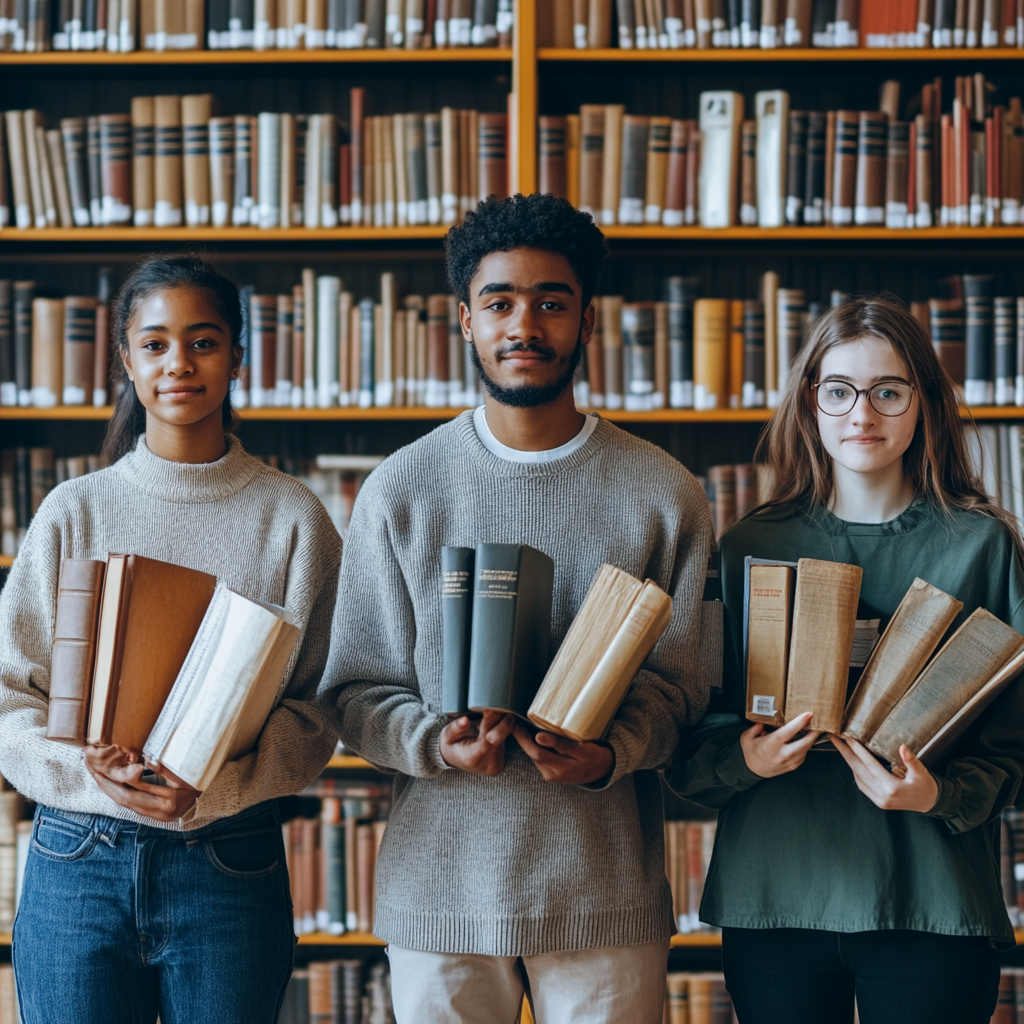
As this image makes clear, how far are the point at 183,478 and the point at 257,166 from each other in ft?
3.96

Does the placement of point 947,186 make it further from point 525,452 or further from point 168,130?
point 168,130

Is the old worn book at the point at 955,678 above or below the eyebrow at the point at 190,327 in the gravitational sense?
below

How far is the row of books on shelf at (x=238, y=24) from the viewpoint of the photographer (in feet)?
7.51

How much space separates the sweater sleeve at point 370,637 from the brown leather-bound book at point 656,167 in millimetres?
1271

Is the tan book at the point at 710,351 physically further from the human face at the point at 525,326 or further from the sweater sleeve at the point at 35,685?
the sweater sleeve at the point at 35,685

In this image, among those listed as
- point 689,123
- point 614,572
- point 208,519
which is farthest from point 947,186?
point 208,519

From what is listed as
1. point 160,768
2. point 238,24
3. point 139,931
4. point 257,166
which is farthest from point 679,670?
point 238,24

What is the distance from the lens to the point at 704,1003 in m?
2.24

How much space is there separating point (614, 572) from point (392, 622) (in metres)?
0.33

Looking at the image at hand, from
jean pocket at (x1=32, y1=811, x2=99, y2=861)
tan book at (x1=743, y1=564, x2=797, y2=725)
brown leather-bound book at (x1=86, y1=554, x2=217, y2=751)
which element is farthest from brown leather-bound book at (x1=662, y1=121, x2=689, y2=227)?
jean pocket at (x1=32, y1=811, x2=99, y2=861)

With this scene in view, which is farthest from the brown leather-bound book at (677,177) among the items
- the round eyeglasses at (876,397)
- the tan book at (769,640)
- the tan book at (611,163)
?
the tan book at (769,640)

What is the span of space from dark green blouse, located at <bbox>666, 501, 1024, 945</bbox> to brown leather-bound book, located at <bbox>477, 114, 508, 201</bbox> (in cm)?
130

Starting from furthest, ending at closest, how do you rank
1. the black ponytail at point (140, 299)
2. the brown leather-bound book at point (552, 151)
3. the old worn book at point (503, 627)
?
the brown leather-bound book at point (552, 151)
the black ponytail at point (140, 299)
the old worn book at point (503, 627)

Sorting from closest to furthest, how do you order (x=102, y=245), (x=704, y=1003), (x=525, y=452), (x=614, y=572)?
(x=614, y=572) < (x=525, y=452) < (x=704, y=1003) < (x=102, y=245)
